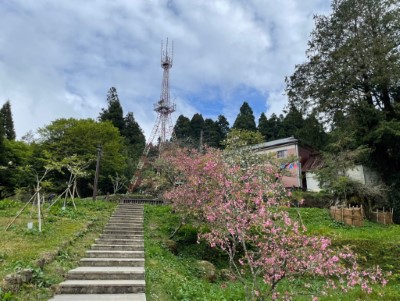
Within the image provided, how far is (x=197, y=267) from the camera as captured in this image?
933 cm

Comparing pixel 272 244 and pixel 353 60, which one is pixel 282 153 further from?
pixel 272 244

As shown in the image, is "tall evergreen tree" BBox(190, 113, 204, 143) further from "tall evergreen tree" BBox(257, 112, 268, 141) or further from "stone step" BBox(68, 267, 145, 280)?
"stone step" BBox(68, 267, 145, 280)

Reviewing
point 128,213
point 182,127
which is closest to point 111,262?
point 128,213

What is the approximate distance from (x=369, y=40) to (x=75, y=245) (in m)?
21.5

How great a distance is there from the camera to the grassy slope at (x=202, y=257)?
6.49 metres

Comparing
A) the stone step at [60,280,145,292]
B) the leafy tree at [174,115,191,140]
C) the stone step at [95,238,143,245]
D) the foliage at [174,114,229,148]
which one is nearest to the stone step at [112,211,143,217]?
the stone step at [95,238,143,245]

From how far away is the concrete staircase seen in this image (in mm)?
5879

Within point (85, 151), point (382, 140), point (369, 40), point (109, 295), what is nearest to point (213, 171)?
point (109, 295)

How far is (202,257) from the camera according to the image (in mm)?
10961

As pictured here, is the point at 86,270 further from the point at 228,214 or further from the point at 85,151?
the point at 85,151

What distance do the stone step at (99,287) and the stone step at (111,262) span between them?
54.7 inches

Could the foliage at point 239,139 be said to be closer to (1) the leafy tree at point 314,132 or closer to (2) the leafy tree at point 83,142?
(1) the leafy tree at point 314,132

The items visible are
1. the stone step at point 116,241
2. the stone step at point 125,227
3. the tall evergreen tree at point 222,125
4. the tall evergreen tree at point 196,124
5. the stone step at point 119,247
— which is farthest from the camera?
the tall evergreen tree at point 222,125

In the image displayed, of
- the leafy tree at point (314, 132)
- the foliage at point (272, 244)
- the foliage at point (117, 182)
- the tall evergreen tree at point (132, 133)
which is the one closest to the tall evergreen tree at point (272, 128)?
the tall evergreen tree at point (132, 133)
